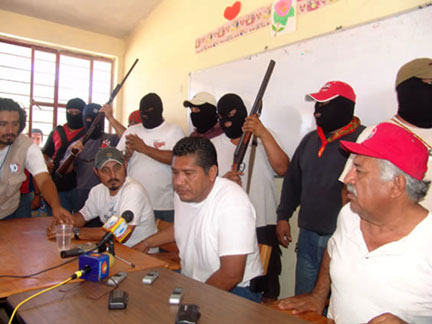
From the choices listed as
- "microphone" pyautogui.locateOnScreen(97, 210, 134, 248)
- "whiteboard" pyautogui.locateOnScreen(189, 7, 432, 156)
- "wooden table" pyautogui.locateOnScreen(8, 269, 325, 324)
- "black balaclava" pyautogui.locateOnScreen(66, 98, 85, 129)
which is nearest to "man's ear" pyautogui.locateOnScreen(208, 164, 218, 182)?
"microphone" pyautogui.locateOnScreen(97, 210, 134, 248)

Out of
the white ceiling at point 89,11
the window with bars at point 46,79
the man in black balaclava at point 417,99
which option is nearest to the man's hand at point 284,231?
the man in black balaclava at point 417,99

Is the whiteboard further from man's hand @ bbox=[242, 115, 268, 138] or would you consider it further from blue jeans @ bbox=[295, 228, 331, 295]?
blue jeans @ bbox=[295, 228, 331, 295]

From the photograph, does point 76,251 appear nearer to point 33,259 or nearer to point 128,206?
point 33,259

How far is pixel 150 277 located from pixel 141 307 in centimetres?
24

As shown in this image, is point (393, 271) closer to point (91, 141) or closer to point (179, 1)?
point (91, 141)

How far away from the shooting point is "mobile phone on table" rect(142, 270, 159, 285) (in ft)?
4.41

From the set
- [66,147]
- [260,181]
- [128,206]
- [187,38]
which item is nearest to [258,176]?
[260,181]

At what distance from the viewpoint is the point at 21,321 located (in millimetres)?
1064

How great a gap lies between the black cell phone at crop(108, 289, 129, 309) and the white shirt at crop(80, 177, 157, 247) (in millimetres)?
1098

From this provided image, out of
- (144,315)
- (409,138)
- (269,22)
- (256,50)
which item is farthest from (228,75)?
(144,315)

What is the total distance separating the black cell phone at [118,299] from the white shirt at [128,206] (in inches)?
43.2

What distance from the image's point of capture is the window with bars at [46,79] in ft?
17.3

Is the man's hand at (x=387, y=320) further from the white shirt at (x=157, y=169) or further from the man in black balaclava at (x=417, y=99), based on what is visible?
the white shirt at (x=157, y=169)

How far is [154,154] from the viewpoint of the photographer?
314cm
